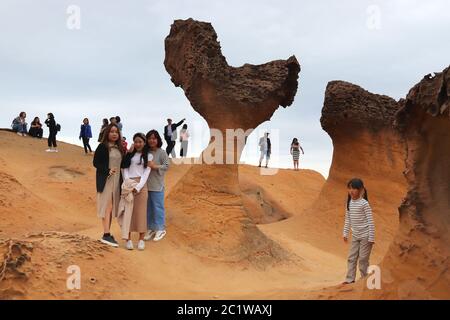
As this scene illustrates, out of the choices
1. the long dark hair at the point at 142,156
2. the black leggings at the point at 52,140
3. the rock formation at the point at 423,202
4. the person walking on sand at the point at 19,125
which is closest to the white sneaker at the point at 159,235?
the long dark hair at the point at 142,156

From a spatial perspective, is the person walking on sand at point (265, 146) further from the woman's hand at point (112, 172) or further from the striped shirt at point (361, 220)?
the striped shirt at point (361, 220)

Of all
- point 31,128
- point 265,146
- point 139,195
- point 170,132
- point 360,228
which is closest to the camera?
point 360,228

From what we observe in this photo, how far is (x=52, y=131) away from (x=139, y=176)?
29.1ft

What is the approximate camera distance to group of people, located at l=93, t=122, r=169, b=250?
5.82m

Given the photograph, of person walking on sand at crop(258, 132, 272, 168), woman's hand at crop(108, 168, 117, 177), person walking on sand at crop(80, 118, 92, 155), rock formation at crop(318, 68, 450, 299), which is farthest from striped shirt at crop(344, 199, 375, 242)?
person walking on sand at crop(258, 132, 272, 168)

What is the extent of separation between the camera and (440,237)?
4039 mm

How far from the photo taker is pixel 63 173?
500 inches

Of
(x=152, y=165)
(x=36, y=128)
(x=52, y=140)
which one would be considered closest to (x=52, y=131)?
(x=52, y=140)

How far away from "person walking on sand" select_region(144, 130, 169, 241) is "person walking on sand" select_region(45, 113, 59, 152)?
813 centimetres

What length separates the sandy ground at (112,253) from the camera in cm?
478

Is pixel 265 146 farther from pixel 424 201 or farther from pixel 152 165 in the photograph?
pixel 424 201
